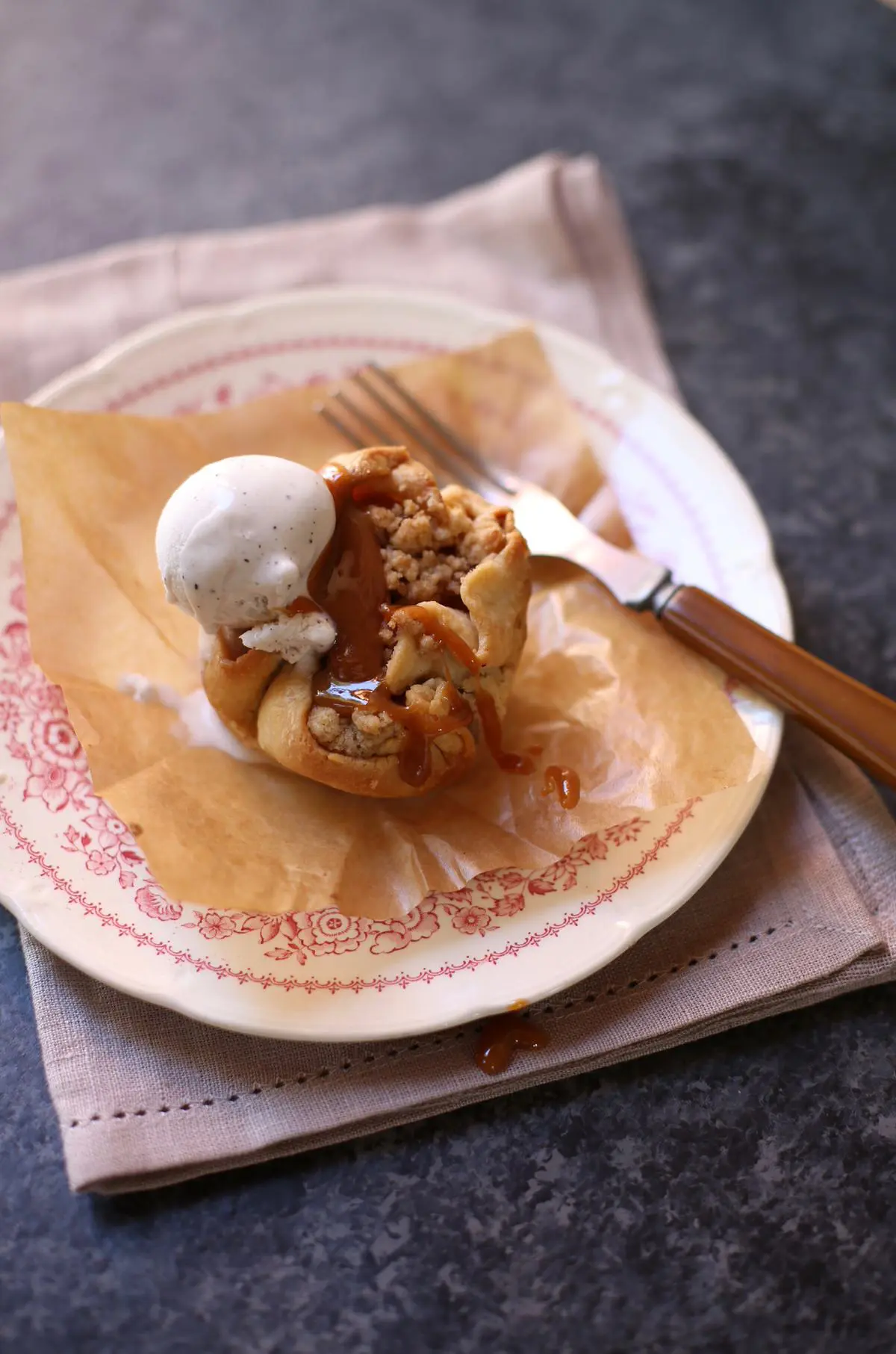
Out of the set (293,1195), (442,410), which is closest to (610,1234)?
(293,1195)

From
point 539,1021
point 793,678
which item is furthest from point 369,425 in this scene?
point 539,1021

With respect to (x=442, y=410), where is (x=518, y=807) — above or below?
below

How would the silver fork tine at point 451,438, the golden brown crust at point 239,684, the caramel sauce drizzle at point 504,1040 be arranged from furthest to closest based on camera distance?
the silver fork tine at point 451,438 → the golden brown crust at point 239,684 → the caramel sauce drizzle at point 504,1040

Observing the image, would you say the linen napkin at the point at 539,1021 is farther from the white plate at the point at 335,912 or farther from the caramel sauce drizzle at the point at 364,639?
the caramel sauce drizzle at the point at 364,639

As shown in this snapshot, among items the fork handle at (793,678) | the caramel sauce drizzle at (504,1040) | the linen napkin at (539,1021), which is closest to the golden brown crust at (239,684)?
the linen napkin at (539,1021)

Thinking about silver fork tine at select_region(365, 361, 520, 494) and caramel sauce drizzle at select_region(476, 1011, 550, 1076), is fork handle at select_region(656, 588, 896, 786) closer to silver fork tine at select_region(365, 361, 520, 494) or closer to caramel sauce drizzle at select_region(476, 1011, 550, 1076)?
silver fork tine at select_region(365, 361, 520, 494)

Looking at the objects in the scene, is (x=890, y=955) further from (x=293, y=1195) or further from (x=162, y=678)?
(x=162, y=678)
